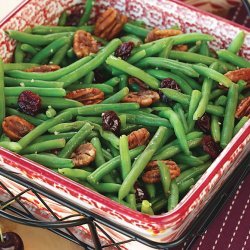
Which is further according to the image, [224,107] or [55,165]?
[224,107]

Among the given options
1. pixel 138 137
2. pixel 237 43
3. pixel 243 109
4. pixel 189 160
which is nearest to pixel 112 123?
pixel 138 137

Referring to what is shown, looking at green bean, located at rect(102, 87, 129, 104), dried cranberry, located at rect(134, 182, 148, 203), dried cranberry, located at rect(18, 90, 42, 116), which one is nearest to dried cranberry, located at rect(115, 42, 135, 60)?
green bean, located at rect(102, 87, 129, 104)

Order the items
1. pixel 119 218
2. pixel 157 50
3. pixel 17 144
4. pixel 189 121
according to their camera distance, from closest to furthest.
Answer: pixel 119 218 → pixel 17 144 → pixel 189 121 → pixel 157 50

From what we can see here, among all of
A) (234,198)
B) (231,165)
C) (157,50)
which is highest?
(157,50)

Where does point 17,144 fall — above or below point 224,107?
below

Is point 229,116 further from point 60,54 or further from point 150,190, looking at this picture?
point 60,54

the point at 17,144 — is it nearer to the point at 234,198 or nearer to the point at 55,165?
the point at 55,165

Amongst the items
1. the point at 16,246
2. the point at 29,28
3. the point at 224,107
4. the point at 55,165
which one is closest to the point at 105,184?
the point at 55,165

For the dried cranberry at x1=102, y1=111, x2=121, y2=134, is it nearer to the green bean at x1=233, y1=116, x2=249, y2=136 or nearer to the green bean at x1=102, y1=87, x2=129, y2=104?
the green bean at x1=102, y1=87, x2=129, y2=104

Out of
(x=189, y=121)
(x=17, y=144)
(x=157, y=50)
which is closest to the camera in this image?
(x=17, y=144)
